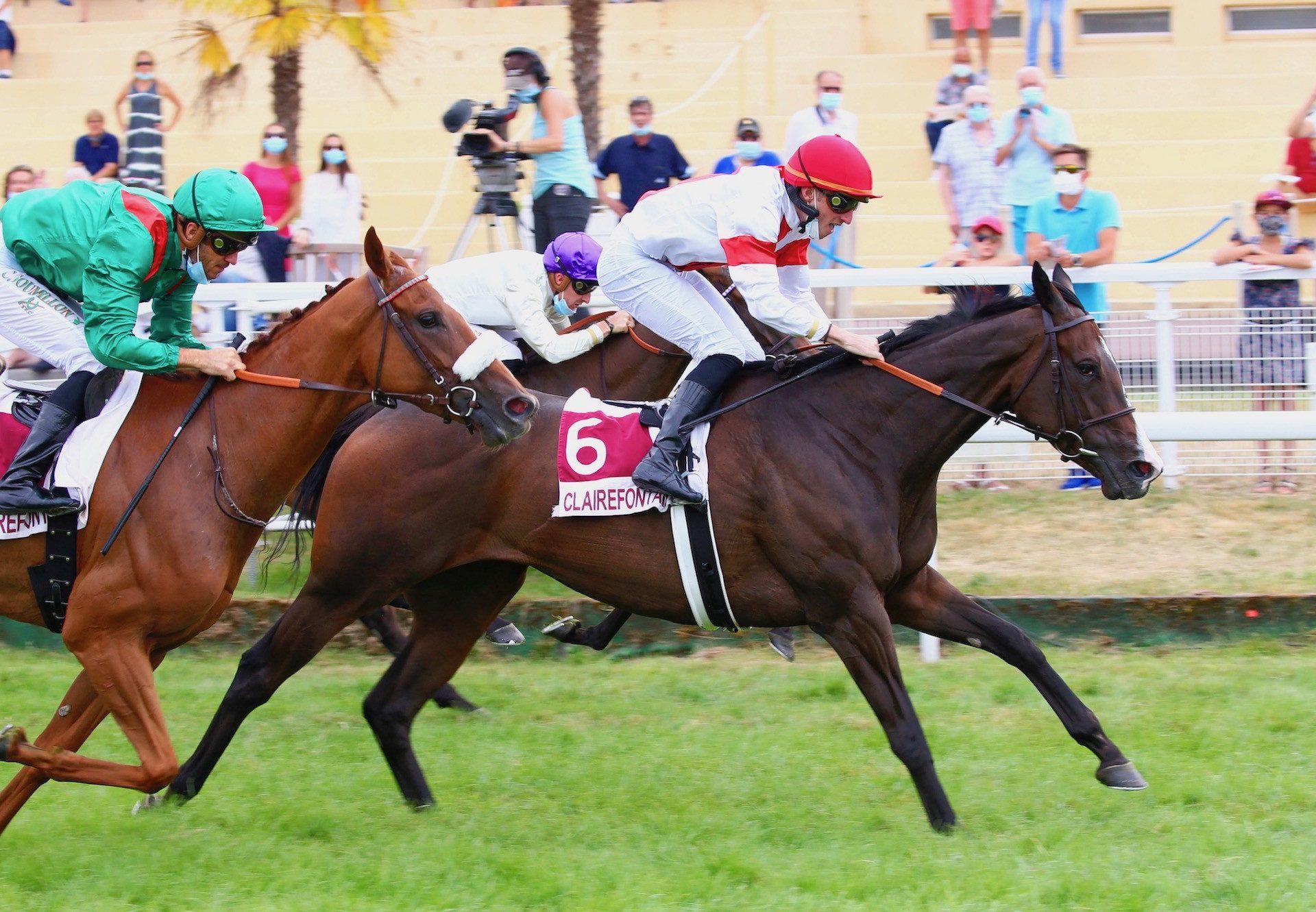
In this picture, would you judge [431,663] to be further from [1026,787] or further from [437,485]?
[1026,787]

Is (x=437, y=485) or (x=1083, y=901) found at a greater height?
(x=437, y=485)

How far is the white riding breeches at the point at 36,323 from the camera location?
5.17 metres

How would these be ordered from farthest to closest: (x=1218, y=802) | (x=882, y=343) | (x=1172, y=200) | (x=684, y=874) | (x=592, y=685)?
(x=1172, y=200)
(x=592, y=685)
(x=882, y=343)
(x=1218, y=802)
(x=684, y=874)

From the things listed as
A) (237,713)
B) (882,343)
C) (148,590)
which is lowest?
(237,713)

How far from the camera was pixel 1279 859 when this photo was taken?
4.64 meters

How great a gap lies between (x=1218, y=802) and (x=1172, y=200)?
1065 centimetres

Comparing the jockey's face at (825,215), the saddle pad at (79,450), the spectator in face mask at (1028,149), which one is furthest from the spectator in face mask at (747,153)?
the saddle pad at (79,450)

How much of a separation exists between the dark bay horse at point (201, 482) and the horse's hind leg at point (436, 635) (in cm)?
83

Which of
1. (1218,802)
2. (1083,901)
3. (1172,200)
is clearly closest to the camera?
(1083,901)

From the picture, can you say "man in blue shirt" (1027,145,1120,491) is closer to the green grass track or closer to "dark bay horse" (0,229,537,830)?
the green grass track

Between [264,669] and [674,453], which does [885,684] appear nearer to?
[674,453]

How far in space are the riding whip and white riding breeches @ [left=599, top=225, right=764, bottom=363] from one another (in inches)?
60.9

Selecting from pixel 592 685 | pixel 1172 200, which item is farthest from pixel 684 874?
pixel 1172 200

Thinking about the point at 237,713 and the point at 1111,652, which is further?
the point at 1111,652
